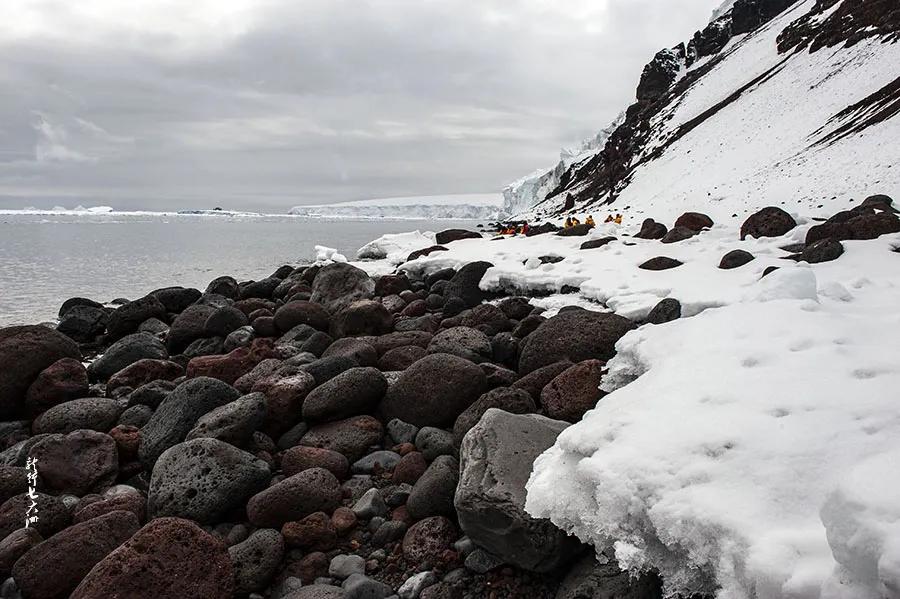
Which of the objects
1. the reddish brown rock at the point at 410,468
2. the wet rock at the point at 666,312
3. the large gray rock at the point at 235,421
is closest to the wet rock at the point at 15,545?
the large gray rock at the point at 235,421

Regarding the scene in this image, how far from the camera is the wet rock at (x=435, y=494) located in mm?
4465

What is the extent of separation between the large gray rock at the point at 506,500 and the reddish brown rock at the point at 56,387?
6.33 meters

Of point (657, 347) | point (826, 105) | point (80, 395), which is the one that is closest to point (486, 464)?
point (657, 347)

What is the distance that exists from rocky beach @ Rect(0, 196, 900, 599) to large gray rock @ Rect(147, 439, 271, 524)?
0.05 ft

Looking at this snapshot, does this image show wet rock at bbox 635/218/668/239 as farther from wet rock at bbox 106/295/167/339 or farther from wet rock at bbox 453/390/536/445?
wet rock at bbox 106/295/167/339

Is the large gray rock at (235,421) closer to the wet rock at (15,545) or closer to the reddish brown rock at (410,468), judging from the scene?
the wet rock at (15,545)

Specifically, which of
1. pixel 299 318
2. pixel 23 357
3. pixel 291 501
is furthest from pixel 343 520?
pixel 299 318

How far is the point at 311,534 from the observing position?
4.33m

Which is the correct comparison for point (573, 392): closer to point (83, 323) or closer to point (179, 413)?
point (179, 413)

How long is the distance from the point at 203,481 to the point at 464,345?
3.59 metres

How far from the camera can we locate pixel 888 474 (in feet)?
7.48

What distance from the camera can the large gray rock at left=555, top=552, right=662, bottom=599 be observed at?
9.81 feet

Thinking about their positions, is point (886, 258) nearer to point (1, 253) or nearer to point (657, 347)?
point (657, 347)

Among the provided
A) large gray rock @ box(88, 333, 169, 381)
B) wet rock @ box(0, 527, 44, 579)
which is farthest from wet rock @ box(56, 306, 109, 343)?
wet rock @ box(0, 527, 44, 579)
